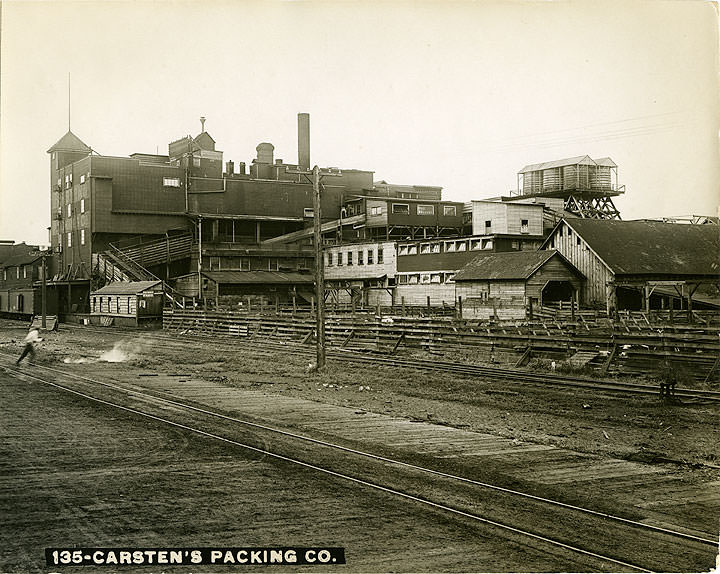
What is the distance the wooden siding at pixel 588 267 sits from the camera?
44.5 m

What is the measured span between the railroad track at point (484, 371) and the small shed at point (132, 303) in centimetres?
1692

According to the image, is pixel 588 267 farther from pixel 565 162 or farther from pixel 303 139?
pixel 303 139

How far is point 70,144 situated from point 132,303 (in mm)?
29350

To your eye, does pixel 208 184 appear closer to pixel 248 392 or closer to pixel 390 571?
pixel 248 392

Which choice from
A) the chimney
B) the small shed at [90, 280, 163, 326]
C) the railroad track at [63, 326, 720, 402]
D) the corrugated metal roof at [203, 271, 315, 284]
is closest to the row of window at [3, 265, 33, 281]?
the small shed at [90, 280, 163, 326]

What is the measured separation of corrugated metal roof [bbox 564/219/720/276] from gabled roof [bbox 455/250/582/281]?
2530 mm

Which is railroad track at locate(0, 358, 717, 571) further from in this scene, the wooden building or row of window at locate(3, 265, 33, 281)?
row of window at locate(3, 265, 33, 281)

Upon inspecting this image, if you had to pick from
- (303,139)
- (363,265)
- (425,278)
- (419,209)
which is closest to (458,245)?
(425,278)

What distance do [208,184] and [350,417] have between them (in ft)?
200

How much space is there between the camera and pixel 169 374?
84.3 ft

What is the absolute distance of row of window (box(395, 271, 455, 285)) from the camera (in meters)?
55.5

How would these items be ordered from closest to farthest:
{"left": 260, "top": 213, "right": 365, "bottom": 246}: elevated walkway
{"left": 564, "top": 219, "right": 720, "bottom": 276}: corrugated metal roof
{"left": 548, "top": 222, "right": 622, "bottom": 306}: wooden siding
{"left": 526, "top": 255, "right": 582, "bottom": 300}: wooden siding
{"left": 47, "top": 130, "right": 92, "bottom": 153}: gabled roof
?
{"left": 564, "top": 219, "right": 720, "bottom": 276}: corrugated metal roof, {"left": 548, "top": 222, "right": 622, "bottom": 306}: wooden siding, {"left": 526, "top": 255, "right": 582, "bottom": 300}: wooden siding, {"left": 260, "top": 213, "right": 365, "bottom": 246}: elevated walkway, {"left": 47, "top": 130, "right": 92, "bottom": 153}: gabled roof

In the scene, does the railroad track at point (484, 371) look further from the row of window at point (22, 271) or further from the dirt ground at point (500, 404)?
the row of window at point (22, 271)

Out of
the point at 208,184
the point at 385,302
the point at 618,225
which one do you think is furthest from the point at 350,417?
the point at 208,184
